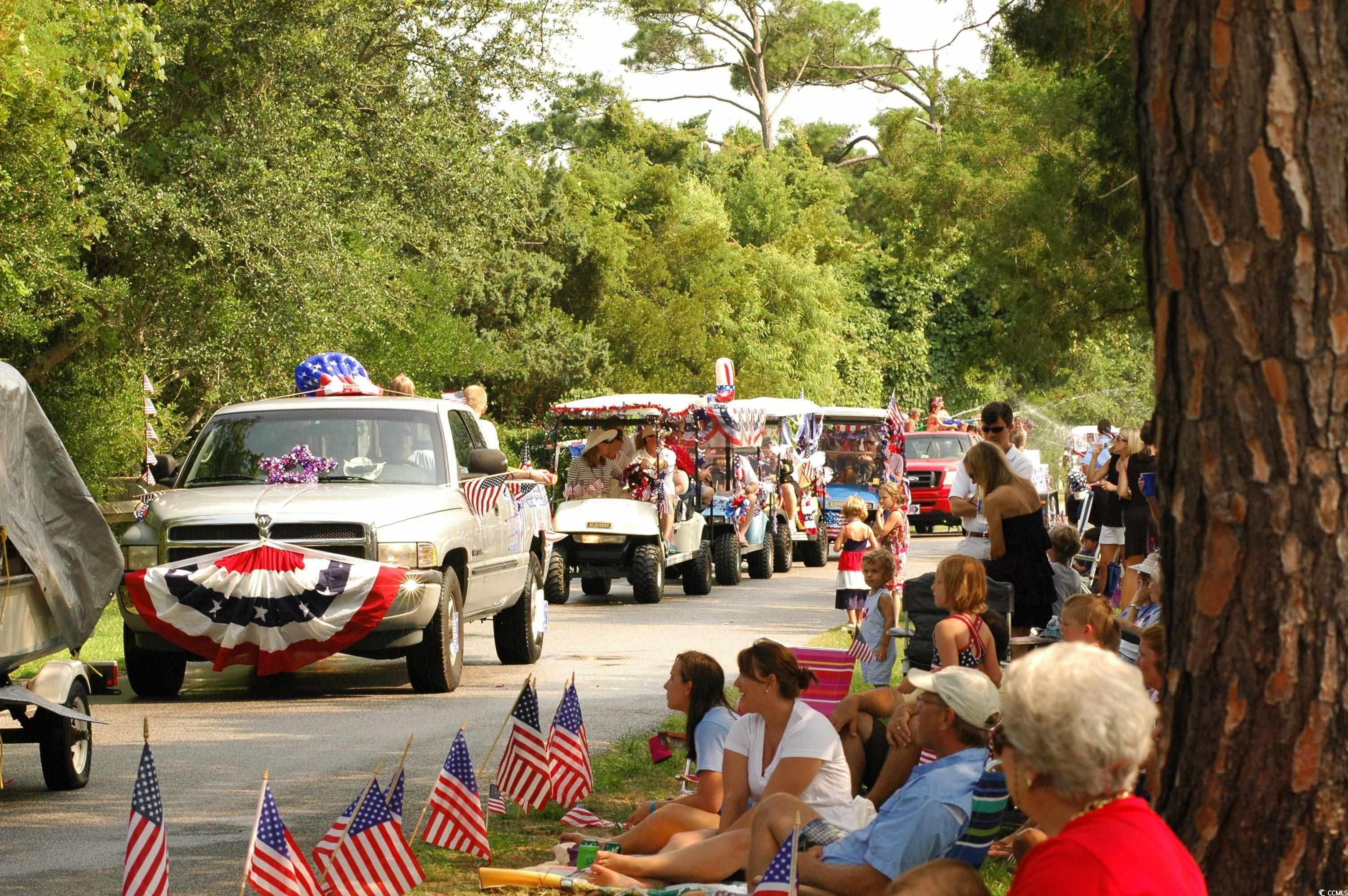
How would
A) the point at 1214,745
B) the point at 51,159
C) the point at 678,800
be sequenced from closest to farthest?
the point at 1214,745
the point at 678,800
the point at 51,159

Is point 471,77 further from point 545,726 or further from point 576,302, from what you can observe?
point 576,302

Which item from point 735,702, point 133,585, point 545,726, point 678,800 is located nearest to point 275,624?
point 133,585

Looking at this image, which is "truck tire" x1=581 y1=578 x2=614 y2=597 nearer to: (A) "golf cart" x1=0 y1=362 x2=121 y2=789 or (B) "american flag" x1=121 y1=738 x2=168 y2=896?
(A) "golf cart" x1=0 y1=362 x2=121 y2=789

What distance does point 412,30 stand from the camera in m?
25.0

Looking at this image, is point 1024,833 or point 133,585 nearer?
point 1024,833

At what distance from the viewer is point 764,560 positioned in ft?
84.8

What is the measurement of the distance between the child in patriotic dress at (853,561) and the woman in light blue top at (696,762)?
8554 millimetres

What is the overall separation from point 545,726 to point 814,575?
51.9 feet

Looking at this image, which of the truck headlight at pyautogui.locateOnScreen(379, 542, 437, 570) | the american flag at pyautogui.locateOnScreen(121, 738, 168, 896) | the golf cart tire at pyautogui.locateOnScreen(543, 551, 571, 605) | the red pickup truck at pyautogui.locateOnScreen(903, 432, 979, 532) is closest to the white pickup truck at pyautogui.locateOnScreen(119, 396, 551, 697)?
the truck headlight at pyautogui.locateOnScreen(379, 542, 437, 570)

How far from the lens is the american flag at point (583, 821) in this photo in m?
8.17

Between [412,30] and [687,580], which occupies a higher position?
[412,30]

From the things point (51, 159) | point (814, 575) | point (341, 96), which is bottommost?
point (814, 575)

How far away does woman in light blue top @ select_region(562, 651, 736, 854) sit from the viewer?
23.7ft

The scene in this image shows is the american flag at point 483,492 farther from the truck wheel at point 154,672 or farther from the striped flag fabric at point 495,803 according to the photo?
the striped flag fabric at point 495,803
